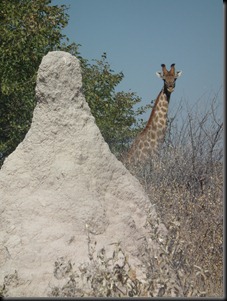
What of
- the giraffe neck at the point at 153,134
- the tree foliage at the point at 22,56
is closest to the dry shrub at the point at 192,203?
the giraffe neck at the point at 153,134

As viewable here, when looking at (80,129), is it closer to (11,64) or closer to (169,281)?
(169,281)

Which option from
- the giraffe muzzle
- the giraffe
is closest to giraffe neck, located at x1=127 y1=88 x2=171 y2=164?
the giraffe

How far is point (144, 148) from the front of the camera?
1277cm

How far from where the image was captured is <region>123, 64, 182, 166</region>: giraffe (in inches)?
499

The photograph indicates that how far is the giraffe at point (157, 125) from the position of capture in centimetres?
1268

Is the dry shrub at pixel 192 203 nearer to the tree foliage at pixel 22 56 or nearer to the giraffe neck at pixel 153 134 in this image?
the giraffe neck at pixel 153 134

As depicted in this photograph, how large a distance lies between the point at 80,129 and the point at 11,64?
7.77 meters

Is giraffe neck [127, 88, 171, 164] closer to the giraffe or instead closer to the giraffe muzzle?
the giraffe

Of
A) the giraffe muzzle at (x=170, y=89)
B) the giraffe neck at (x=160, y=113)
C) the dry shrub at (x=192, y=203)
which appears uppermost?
the giraffe muzzle at (x=170, y=89)

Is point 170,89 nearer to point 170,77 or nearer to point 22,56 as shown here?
point 170,77

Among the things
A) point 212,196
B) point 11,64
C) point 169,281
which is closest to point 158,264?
point 169,281

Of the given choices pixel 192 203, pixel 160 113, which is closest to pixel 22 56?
pixel 160 113

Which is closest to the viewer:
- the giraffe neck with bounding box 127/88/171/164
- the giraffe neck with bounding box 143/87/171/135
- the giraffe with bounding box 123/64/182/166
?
the giraffe neck with bounding box 127/88/171/164

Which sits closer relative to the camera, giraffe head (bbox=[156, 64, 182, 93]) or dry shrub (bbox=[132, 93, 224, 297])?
dry shrub (bbox=[132, 93, 224, 297])
